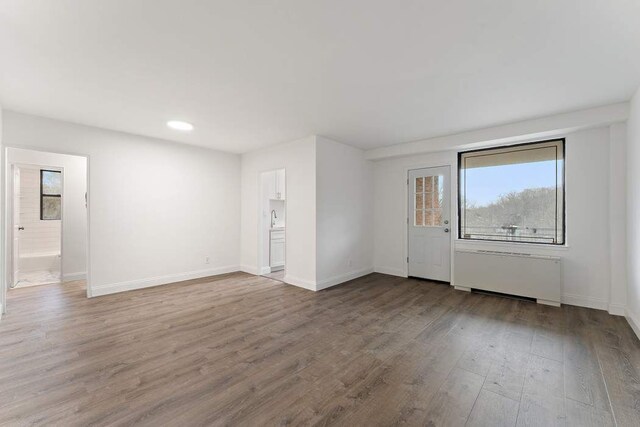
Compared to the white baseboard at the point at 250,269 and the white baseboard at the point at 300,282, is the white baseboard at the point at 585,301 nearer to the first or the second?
the white baseboard at the point at 300,282

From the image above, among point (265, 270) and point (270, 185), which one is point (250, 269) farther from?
point (270, 185)

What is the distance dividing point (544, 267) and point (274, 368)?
12.8 feet

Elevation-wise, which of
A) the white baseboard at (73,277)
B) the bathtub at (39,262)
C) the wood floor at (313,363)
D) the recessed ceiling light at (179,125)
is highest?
the recessed ceiling light at (179,125)

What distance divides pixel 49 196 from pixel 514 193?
9525mm

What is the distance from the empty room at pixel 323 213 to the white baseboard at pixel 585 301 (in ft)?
0.13

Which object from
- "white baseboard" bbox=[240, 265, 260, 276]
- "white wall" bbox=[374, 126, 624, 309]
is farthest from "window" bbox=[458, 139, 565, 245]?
"white baseboard" bbox=[240, 265, 260, 276]

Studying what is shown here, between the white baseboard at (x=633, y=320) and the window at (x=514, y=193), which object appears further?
the window at (x=514, y=193)

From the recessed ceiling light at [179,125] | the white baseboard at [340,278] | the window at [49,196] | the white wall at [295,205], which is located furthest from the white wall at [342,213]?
the window at [49,196]

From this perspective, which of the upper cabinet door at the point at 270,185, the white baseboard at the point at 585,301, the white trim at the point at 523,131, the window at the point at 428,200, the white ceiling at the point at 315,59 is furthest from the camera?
the upper cabinet door at the point at 270,185

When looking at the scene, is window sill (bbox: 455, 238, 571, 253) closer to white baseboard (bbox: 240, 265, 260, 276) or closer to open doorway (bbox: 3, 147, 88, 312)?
white baseboard (bbox: 240, 265, 260, 276)

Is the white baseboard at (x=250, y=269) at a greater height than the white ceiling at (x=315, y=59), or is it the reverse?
the white ceiling at (x=315, y=59)

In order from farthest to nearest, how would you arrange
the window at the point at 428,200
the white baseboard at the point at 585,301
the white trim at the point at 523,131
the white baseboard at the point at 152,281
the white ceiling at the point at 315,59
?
the window at the point at 428,200 → the white baseboard at the point at 152,281 → the white baseboard at the point at 585,301 → the white trim at the point at 523,131 → the white ceiling at the point at 315,59

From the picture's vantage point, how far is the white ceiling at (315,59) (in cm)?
176

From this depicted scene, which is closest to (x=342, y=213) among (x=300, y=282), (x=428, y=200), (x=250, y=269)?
(x=300, y=282)
